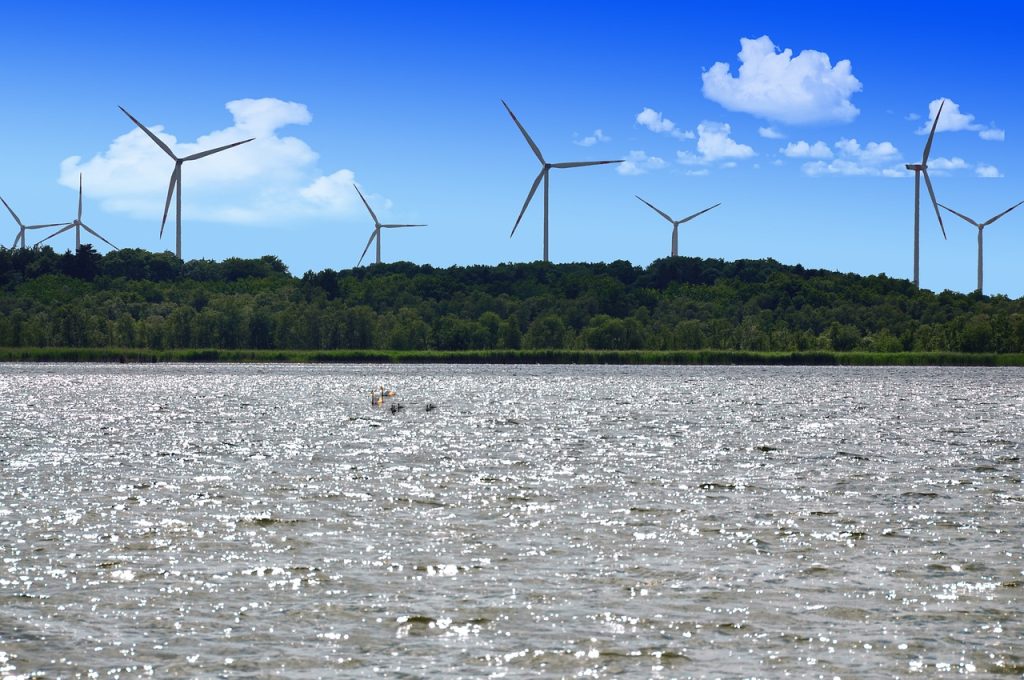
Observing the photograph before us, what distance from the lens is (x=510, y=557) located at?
2623cm

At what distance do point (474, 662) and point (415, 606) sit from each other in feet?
11.7

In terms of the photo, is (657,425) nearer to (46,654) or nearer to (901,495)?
Result: (901,495)

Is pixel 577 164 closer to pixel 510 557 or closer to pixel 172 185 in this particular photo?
pixel 172 185

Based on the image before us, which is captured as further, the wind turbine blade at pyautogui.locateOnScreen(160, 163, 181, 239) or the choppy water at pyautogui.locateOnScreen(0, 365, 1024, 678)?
the wind turbine blade at pyautogui.locateOnScreen(160, 163, 181, 239)

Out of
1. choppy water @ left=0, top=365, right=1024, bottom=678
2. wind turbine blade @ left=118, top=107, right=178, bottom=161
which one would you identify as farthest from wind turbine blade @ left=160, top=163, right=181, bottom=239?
choppy water @ left=0, top=365, right=1024, bottom=678

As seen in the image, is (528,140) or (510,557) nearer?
(510,557)

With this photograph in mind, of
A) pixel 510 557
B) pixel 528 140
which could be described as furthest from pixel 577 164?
pixel 510 557

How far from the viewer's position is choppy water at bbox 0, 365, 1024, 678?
743 inches

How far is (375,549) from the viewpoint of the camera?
27297mm

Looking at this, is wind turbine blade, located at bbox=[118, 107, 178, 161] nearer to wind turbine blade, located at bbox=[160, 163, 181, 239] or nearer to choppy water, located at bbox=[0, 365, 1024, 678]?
wind turbine blade, located at bbox=[160, 163, 181, 239]

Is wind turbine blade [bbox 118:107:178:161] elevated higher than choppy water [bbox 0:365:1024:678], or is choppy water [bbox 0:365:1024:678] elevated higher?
wind turbine blade [bbox 118:107:178:161]

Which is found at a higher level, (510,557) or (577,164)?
(577,164)

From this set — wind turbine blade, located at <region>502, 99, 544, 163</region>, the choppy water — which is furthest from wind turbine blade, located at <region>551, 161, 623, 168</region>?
the choppy water

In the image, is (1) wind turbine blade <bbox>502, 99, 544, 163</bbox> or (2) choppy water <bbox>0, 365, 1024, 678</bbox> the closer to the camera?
(2) choppy water <bbox>0, 365, 1024, 678</bbox>
